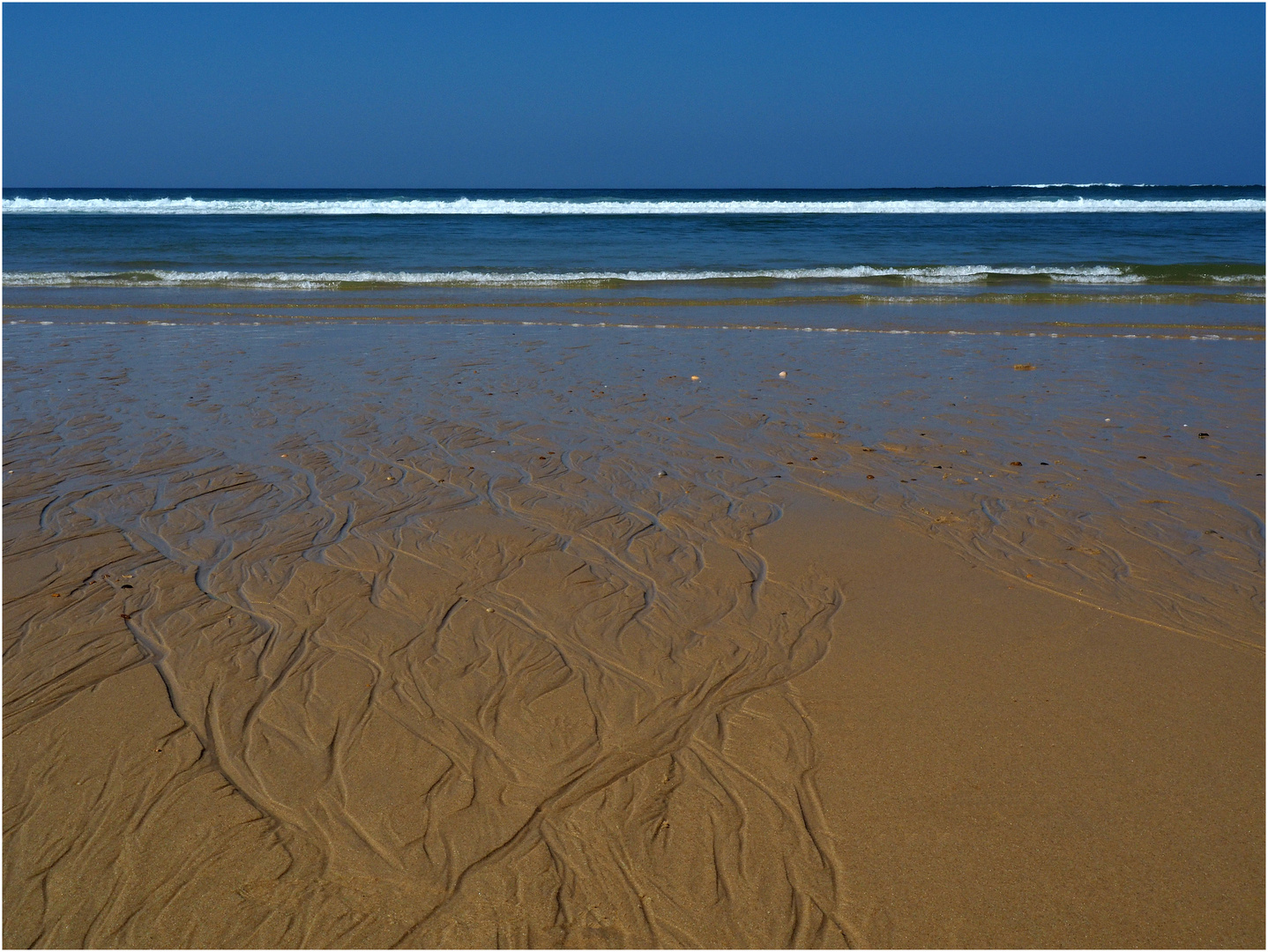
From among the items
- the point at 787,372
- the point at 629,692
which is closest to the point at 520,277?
the point at 787,372

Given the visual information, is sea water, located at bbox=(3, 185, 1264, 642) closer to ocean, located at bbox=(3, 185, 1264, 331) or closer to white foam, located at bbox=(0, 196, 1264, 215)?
ocean, located at bbox=(3, 185, 1264, 331)

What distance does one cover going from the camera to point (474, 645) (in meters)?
3.38

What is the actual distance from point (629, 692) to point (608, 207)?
4938 centimetres

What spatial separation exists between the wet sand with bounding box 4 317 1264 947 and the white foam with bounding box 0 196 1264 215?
39682mm

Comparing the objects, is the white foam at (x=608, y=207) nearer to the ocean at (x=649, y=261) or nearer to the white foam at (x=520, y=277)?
the ocean at (x=649, y=261)

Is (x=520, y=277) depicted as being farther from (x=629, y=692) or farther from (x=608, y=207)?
(x=608, y=207)

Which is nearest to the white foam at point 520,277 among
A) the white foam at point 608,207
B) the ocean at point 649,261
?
the ocean at point 649,261

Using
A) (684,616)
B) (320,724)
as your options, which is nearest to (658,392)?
(684,616)

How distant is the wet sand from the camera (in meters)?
2.21

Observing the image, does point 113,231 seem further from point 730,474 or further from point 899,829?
point 899,829

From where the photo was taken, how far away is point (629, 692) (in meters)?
3.07

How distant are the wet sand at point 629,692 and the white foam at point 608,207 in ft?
130

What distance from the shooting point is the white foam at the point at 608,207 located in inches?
1758

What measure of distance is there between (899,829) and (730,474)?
3.17 m
